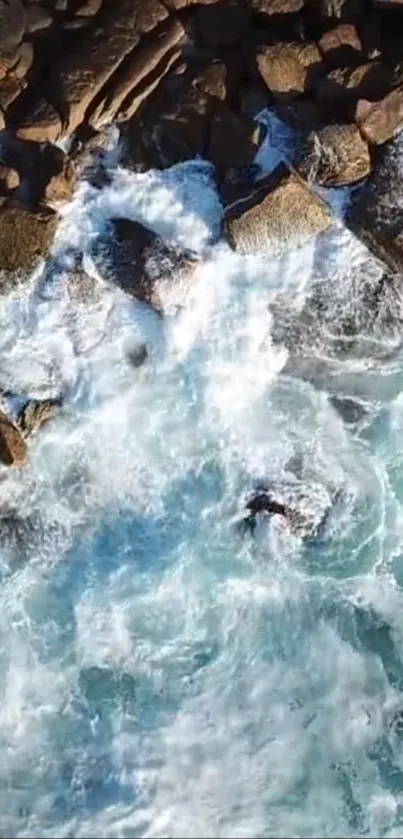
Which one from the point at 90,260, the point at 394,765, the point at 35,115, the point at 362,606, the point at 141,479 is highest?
the point at 35,115

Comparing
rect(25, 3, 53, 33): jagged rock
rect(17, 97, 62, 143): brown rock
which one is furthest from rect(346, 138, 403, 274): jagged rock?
rect(25, 3, 53, 33): jagged rock

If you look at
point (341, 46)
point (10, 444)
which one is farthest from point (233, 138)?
point (10, 444)

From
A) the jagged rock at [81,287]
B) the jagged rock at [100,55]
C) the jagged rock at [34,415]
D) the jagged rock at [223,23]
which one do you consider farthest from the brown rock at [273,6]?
the jagged rock at [34,415]

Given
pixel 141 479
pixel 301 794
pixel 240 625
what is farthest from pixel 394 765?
pixel 141 479

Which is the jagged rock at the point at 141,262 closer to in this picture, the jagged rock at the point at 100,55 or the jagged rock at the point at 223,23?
the jagged rock at the point at 100,55

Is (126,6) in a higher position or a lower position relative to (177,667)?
higher

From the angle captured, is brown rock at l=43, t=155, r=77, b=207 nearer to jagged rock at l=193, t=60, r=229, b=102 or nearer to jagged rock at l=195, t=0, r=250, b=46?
jagged rock at l=193, t=60, r=229, b=102

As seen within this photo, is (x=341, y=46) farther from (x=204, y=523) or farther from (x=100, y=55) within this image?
(x=204, y=523)

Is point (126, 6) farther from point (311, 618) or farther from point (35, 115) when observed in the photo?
point (311, 618)
